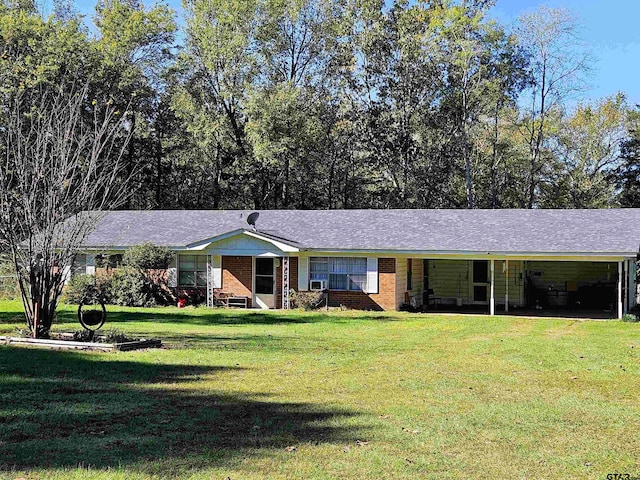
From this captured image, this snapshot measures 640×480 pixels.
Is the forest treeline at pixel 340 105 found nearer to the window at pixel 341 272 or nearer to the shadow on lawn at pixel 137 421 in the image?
the window at pixel 341 272

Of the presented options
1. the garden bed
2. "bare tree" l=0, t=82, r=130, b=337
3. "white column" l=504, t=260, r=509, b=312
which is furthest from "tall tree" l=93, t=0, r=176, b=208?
the garden bed

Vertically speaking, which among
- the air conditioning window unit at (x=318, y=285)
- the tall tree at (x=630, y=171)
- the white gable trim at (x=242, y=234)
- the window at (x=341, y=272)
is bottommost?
the air conditioning window unit at (x=318, y=285)

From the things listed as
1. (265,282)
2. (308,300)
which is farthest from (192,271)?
(308,300)

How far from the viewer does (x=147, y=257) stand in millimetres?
27359

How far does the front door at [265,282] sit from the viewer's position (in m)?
27.3

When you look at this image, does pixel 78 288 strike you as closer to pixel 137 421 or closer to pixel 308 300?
pixel 308 300

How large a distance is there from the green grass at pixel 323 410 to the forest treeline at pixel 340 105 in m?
25.4

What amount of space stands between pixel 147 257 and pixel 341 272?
735 cm

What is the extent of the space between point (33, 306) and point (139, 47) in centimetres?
3022

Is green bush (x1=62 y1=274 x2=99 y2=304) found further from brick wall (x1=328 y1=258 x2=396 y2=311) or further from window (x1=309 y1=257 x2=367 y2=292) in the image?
A: brick wall (x1=328 y1=258 x2=396 y2=311)

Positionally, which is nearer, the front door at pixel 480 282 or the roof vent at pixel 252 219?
the roof vent at pixel 252 219

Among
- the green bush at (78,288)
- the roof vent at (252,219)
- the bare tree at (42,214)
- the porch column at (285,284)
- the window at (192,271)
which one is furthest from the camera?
the roof vent at (252,219)

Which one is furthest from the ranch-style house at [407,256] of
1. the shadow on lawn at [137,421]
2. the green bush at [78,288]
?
the shadow on lawn at [137,421]

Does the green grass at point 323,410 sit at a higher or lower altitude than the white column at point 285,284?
lower
